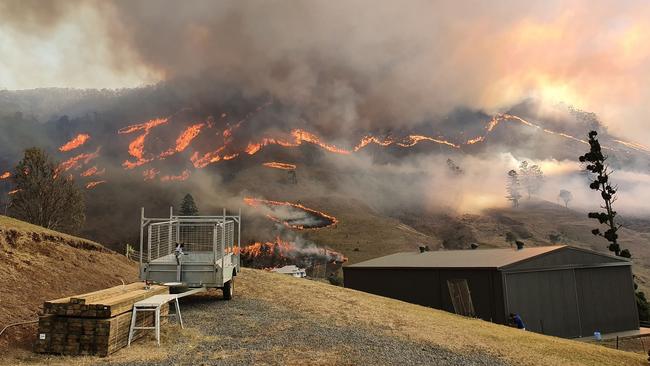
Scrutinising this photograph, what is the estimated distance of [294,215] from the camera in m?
134

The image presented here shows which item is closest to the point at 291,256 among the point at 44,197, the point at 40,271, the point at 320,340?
the point at 44,197

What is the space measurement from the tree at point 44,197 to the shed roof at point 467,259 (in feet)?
113

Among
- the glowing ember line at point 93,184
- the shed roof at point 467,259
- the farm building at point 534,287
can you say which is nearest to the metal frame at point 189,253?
the farm building at point 534,287

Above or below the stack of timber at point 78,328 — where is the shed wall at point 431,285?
below

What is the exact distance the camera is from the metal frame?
53.2ft

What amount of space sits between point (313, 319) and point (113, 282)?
371 inches

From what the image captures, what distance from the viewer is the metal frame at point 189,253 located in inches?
639

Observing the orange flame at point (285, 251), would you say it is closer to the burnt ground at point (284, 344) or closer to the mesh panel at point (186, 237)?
the mesh panel at point (186, 237)

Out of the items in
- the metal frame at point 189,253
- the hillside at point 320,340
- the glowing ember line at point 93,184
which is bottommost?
the hillside at point 320,340

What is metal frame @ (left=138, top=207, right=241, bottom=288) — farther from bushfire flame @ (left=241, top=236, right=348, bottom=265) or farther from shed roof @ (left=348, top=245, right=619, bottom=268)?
bushfire flame @ (left=241, top=236, right=348, bottom=265)

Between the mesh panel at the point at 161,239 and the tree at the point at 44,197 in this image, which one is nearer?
the mesh panel at the point at 161,239

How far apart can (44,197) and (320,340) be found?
46.4m

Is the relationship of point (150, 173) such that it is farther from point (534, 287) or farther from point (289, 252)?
point (534, 287)

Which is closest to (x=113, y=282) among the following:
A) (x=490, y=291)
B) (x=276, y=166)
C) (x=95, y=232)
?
(x=490, y=291)
